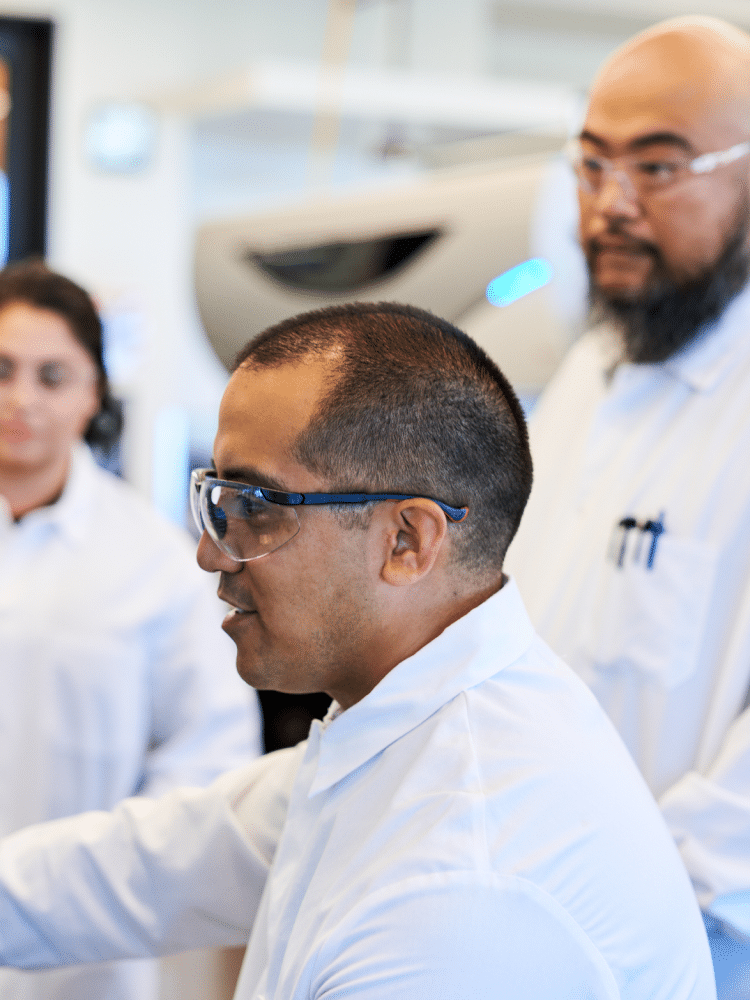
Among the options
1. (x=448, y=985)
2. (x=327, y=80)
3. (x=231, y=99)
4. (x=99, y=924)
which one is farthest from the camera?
(x=231, y=99)

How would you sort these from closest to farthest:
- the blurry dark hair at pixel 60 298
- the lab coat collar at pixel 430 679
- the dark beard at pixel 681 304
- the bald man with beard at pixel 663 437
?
1. the lab coat collar at pixel 430 679
2. the bald man with beard at pixel 663 437
3. the dark beard at pixel 681 304
4. the blurry dark hair at pixel 60 298

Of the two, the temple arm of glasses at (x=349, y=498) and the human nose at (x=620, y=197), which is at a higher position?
the human nose at (x=620, y=197)

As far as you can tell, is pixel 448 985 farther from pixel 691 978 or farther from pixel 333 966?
pixel 691 978

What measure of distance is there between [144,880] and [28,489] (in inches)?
31.0

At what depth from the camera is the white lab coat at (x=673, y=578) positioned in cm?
117

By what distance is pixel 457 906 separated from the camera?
0.70 m

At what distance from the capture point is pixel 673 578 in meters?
1.27

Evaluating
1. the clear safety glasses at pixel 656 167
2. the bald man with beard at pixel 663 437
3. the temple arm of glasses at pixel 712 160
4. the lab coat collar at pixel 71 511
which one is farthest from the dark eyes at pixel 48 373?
the temple arm of glasses at pixel 712 160

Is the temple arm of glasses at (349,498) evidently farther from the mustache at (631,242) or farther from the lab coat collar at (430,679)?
the mustache at (631,242)

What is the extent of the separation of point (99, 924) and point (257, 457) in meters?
0.52

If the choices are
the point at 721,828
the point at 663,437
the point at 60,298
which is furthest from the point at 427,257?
the point at 721,828

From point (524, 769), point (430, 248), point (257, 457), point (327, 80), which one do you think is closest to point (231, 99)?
point (327, 80)

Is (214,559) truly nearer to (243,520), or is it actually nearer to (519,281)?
(243,520)

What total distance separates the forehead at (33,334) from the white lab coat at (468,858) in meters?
0.83
